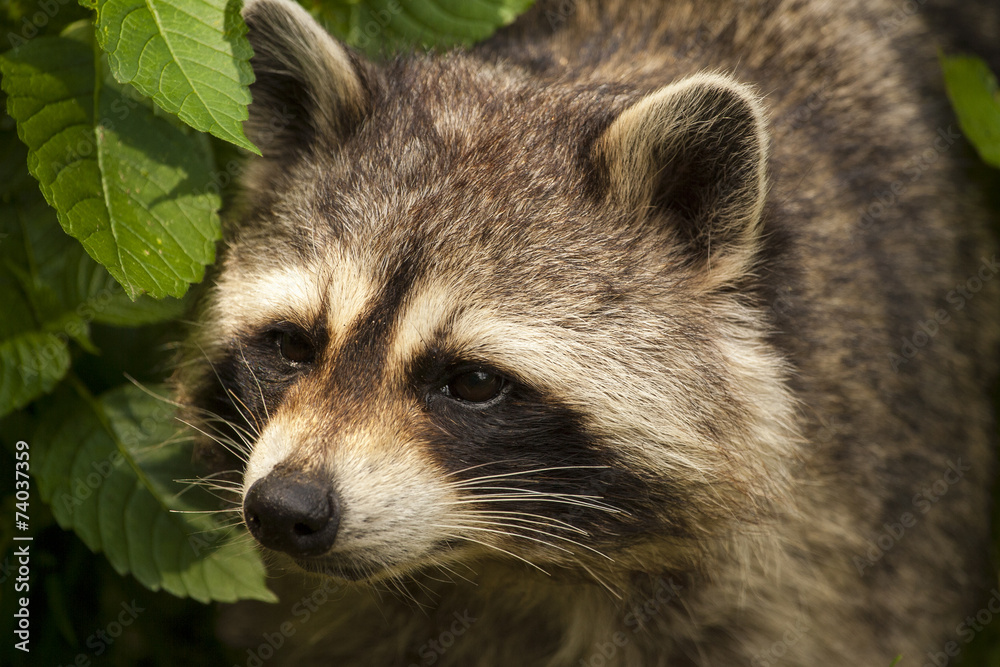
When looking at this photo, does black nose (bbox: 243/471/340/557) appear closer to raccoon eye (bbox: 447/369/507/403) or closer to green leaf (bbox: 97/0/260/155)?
raccoon eye (bbox: 447/369/507/403)

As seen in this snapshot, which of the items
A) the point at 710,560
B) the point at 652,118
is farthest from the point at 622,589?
the point at 652,118

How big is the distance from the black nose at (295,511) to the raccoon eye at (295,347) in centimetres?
48

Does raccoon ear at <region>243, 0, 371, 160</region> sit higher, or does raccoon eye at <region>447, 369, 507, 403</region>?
raccoon ear at <region>243, 0, 371, 160</region>

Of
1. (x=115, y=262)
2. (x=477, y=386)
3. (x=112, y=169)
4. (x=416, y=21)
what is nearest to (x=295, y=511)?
(x=477, y=386)

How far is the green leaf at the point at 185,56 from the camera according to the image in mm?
2820

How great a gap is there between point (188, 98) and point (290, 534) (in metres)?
1.23

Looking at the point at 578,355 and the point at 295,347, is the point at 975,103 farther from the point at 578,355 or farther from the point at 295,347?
the point at 295,347

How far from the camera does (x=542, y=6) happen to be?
14.4 feet

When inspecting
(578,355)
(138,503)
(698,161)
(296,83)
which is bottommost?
(138,503)

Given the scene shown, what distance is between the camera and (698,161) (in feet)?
9.92

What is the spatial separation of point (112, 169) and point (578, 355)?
1521mm

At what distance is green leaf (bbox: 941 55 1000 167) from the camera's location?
4.17 metres

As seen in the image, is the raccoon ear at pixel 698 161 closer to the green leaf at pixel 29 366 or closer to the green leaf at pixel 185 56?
the green leaf at pixel 185 56

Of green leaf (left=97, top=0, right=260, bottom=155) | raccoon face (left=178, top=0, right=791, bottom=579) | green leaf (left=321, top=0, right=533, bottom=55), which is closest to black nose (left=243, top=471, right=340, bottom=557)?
raccoon face (left=178, top=0, right=791, bottom=579)
